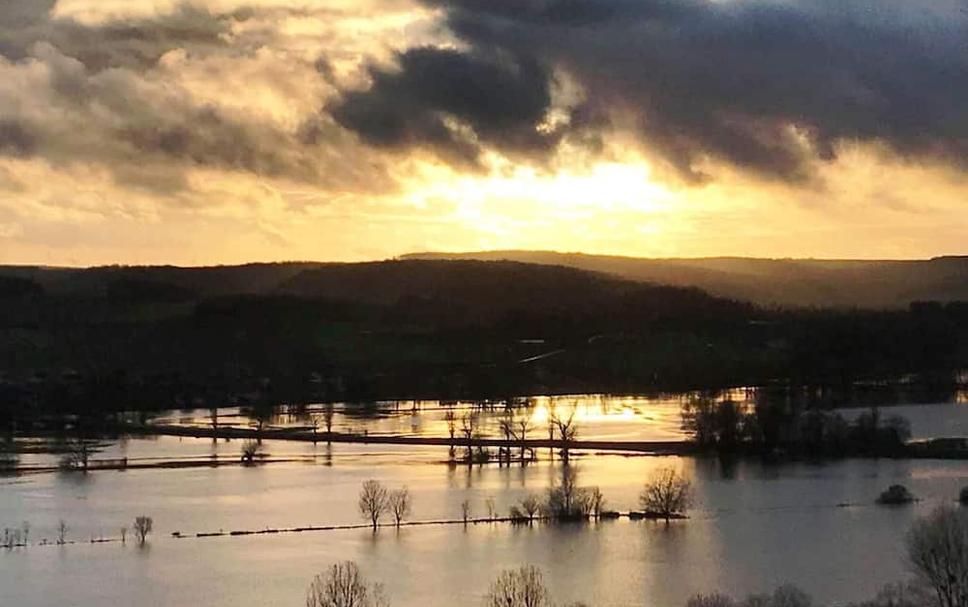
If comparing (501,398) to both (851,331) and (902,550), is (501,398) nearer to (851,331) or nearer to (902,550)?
(851,331)

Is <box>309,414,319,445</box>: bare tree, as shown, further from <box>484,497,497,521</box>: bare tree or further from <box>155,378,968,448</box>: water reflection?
<box>484,497,497,521</box>: bare tree

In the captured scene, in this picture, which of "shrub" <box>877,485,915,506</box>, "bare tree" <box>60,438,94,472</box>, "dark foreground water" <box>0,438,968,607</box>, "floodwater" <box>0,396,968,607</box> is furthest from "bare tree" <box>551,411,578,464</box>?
"bare tree" <box>60,438,94,472</box>

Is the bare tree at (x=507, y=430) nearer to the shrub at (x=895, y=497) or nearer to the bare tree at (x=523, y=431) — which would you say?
the bare tree at (x=523, y=431)

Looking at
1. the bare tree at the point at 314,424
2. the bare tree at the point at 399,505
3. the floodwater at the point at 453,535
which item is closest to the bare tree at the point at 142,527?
the floodwater at the point at 453,535

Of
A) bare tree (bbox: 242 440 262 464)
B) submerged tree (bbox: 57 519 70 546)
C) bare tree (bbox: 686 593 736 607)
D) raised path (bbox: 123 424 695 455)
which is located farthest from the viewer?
raised path (bbox: 123 424 695 455)

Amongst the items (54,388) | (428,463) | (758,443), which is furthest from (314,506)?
(54,388)

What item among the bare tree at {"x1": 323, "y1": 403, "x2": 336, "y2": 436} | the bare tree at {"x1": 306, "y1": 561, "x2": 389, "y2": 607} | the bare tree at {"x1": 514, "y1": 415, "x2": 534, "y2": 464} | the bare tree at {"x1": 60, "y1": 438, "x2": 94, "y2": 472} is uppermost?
the bare tree at {"x1": 323, "y1": 403, "x2": 336, "y2": 436}
